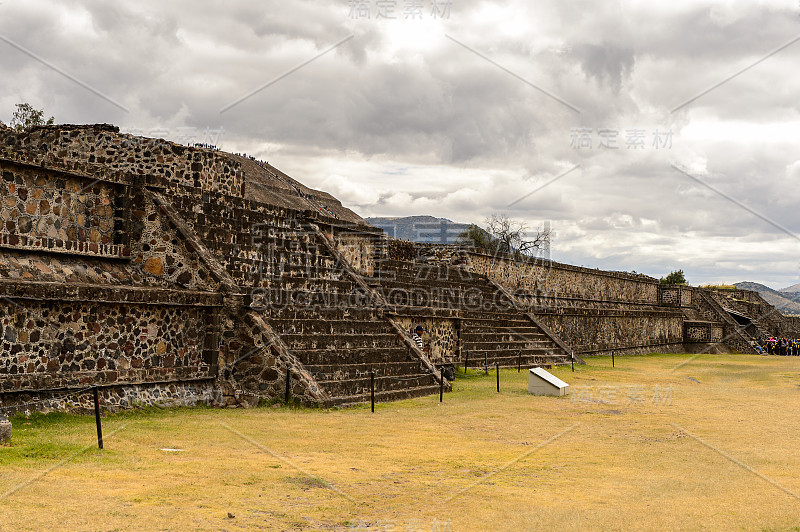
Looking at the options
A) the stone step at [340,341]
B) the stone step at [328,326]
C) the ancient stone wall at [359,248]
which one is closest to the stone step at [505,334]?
the ancient stone wall at [359,248]

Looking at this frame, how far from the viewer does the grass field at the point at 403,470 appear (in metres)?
5.71

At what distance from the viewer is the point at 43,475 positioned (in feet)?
20.9

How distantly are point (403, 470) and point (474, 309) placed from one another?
15521 mm

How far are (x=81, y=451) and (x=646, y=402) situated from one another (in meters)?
10.8

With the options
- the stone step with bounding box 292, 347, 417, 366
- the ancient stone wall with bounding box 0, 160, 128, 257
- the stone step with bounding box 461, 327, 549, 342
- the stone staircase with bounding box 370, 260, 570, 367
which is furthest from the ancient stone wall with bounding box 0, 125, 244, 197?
the stone step with bounding box 461, 327, 549, 342

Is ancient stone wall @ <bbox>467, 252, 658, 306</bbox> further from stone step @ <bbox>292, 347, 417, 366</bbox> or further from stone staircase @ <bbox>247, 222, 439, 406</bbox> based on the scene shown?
stone step @ <bbox>292, 347, 417, 366</bbox>

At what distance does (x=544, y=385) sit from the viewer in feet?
49.5

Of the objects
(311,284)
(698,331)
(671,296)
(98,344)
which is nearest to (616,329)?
(698,331)

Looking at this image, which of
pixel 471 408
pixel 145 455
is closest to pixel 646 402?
pixel 471 408

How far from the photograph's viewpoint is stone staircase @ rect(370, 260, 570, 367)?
63.6ft

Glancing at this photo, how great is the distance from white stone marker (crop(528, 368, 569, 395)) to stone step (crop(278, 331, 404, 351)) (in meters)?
2.86

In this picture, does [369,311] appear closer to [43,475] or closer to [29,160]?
[29,160]

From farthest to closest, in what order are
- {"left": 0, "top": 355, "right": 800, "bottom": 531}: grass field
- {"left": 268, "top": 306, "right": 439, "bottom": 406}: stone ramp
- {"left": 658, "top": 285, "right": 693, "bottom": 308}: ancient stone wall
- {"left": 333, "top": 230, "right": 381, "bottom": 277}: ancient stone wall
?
1. {"left": 658, "top": 285, "right": 693, "bottom": 308}: ancient stone wall
2. {"left": 333, "top": 230, "right": 381, "bottom": 277}: ancient stone wall
3. {"left": 268, "top": 306, "right": 439, "bottom": 406}: stone ramp
4. {"left": 0, "top": 355, "right": 800, "bottom": 531}: grass field

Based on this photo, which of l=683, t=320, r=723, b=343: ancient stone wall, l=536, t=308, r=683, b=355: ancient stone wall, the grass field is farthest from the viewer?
l=683, t=320, r=723, b=343: ancient stone wall
